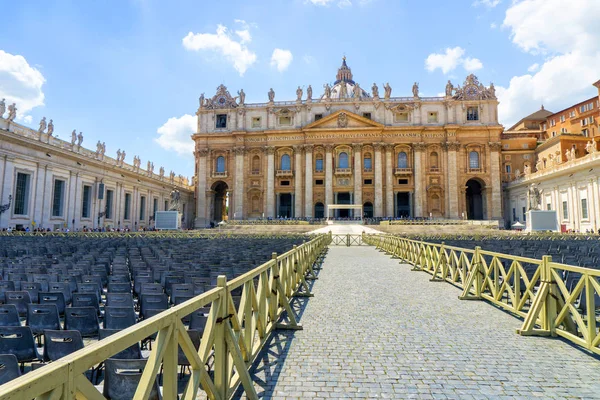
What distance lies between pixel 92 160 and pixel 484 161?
5744cm

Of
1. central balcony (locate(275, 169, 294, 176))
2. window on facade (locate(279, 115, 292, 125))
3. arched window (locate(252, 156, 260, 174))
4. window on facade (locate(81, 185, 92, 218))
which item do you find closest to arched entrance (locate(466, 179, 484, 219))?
central balcony (locate(275, 169, 294, 176))

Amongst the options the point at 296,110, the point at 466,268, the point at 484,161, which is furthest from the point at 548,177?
the point at 466,268

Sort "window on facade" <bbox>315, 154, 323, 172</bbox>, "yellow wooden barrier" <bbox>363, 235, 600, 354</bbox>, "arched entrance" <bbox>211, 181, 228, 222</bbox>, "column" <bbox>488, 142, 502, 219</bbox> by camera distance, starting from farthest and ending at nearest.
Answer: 1. "arched entrance" <bbox>211, 181, 228, 222</bbox>
2. "window on facade" <bbox>315, 154, 323, 172</bbox>
3. "column" <bbox>488, 142, 502, 219</bbox>
4. "yellow wooden barrier" <bbox>363, 235, 600, 354</bbox>

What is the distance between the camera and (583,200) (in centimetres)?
3791

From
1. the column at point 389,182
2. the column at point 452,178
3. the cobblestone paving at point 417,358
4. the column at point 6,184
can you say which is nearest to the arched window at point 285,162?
the column at point 389,182

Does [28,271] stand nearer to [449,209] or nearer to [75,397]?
[75,397]

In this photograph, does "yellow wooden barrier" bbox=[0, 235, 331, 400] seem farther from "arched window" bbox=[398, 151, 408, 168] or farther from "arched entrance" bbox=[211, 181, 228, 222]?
"arched entrance" bbox=[211, 181, 228, 222]

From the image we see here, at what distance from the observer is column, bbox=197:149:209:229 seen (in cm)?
6225

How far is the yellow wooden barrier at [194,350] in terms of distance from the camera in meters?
1.62

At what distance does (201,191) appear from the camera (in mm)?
63312

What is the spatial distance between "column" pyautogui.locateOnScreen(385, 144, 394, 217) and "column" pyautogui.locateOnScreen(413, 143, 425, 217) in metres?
3.81

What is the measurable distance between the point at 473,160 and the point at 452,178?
5277 millimetres

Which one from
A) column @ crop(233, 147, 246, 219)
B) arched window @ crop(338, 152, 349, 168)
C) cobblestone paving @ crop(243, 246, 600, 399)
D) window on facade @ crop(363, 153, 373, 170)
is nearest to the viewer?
cobblestone paving @ crop(243, 246, 600, 399)

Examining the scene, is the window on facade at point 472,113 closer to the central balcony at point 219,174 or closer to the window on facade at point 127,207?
the central balcony at point 219,174
